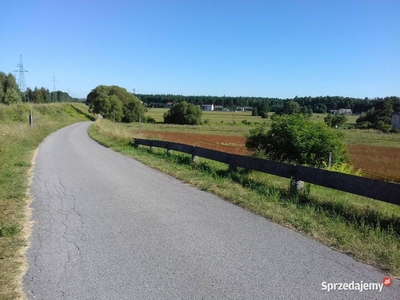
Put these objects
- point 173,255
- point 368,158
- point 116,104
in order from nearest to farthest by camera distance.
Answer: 1. point 173,255
2. point 368,158
3. point 116,104

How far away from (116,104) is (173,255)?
90615 millimetres

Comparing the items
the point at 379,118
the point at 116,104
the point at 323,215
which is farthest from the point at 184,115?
the point at 323,215

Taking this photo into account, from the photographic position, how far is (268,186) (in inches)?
364

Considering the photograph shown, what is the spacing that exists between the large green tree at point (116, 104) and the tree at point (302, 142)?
69243 millimetres

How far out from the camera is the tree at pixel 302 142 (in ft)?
51.0

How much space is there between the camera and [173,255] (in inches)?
191

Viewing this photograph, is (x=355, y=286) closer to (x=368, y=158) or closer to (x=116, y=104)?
(x=368, y=158)

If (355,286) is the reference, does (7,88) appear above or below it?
above

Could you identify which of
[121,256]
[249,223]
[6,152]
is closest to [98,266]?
[121,256]

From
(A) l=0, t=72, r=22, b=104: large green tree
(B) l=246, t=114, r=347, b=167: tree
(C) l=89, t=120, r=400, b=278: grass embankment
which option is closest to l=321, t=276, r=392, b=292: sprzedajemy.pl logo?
(C) l=89, t=120, r=400, b=278: grass embankment

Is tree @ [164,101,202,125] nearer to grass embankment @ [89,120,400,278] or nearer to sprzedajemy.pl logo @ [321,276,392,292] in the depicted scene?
grass embankment @ [89,120,400,278]

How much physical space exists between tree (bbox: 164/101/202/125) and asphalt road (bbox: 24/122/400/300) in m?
91.3

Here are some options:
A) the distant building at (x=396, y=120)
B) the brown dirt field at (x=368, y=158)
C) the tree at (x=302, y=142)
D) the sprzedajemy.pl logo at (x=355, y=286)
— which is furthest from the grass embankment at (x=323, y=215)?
the distant building at (x=396, y=120)

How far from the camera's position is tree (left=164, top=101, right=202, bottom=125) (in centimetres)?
9916
